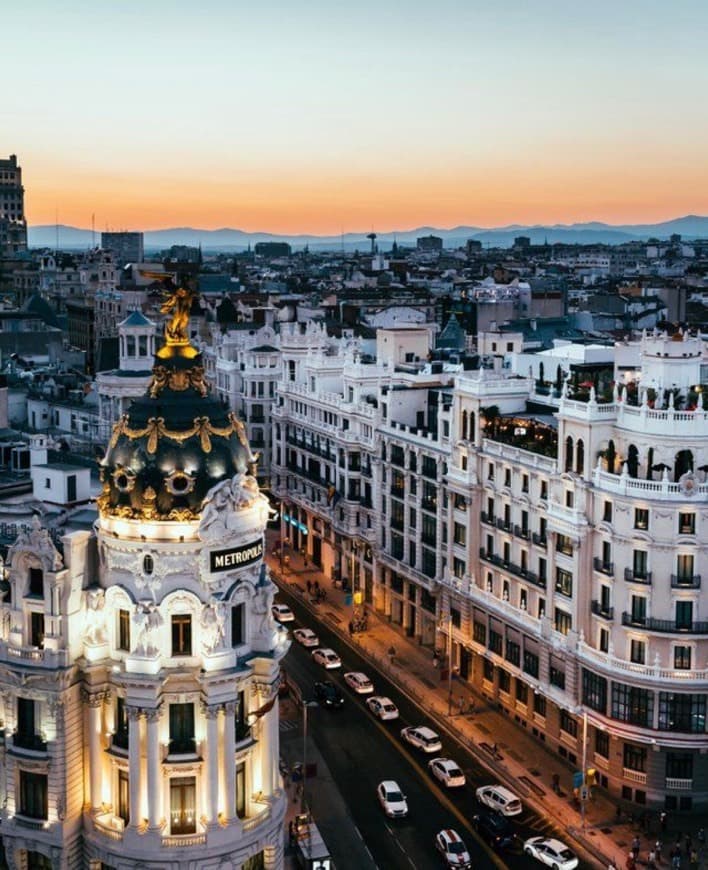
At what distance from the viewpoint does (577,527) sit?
3590 inches

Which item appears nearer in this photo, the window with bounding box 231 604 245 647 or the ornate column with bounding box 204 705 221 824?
the ornate column with bounding box 204 705 221 824

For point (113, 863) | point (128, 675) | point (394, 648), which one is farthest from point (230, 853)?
point (394, 648)

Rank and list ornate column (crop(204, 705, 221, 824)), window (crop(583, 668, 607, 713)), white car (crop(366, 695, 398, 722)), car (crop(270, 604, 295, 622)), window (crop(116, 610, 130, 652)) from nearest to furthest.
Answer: ornate column (crop(204, 705, 221, 824)), window (crop(116, 610, 130, 652)), window (crop(583, 668, 607, 713)), white car (crop(366, 695, 398, 722)), car (crop(270, 604, 295, 622))

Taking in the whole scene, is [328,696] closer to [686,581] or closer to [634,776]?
[634,776]

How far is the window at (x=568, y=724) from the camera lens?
93.3 m

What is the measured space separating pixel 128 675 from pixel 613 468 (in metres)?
40.2

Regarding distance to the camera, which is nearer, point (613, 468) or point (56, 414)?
point (613, 468)

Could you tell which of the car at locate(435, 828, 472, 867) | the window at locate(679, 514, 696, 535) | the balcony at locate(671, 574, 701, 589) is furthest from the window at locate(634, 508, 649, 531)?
the car at locate(435, 828, 472, 867)

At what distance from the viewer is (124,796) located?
216 feet

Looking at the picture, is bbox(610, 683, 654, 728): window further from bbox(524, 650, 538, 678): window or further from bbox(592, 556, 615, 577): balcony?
bbox(524, 650, 538, 678): window

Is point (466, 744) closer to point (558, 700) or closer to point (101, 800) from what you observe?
point (558, 700)

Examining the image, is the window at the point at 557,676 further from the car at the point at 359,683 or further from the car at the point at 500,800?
the car at the point at 359,683

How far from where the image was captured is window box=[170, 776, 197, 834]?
213ft

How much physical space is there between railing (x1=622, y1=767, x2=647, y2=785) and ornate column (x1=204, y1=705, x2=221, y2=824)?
35.3 meters
